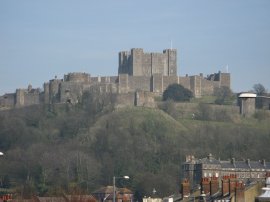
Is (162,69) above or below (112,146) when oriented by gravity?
above

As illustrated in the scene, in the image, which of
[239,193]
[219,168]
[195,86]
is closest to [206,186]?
[239,193]

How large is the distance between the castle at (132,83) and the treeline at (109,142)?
6.22ft

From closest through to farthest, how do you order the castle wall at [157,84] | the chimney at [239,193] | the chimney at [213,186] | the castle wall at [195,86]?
1. the chimney at [239,193]
2. the chimney at [213,186]
3. the castle wall at [157,84]
4. the castle wall at [195,86]

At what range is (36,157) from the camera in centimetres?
13088

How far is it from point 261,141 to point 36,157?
22.0 meters

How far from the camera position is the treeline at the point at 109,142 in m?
120

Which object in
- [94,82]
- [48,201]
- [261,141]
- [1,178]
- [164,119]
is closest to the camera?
[48,201]

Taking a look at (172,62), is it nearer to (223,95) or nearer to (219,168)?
(223,95)

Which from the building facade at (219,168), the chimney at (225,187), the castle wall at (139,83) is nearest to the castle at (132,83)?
the castle wall at (139,83)

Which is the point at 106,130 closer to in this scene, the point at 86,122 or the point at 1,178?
the point at 86,122

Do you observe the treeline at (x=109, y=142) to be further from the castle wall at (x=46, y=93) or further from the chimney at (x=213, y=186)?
the chimney at (x=213, y=186)

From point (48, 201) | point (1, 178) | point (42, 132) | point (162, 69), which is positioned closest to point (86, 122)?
point (42, 132)

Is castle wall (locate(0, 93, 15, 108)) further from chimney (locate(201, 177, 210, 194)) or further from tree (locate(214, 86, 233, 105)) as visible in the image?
chimney (locate(201, 177, 210, 194))

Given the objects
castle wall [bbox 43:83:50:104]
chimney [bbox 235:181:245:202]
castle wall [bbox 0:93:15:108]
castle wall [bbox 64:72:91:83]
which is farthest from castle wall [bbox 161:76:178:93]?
chimney [bbox 235:181:245:202]
